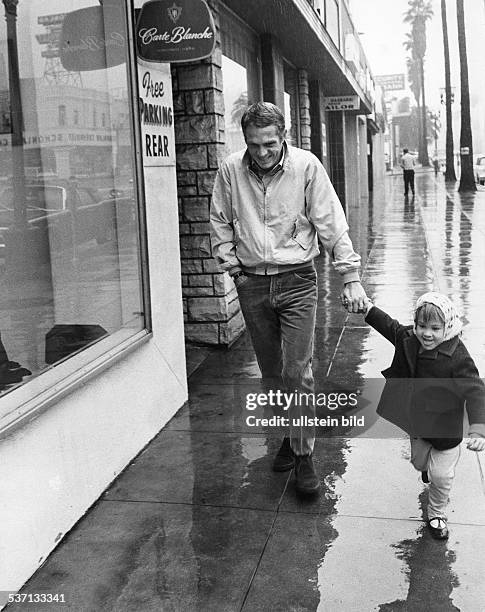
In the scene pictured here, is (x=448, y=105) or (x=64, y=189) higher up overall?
(x=448, y=105)

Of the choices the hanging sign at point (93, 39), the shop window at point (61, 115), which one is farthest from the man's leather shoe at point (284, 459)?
the hanging sign at point (93, 39)

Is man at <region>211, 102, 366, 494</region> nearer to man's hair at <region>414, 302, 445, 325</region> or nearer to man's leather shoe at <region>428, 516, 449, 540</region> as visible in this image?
man's hair at <region>414, 302, 445, 325</region>

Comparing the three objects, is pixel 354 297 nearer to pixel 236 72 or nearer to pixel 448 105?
pixel 236 72

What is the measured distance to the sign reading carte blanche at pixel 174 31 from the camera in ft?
16.7

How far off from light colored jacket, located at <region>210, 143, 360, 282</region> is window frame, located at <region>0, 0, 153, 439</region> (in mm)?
881

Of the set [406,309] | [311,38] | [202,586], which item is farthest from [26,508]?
[311,38]

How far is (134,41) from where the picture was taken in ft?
16.5

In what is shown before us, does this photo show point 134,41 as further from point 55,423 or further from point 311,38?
point 311,38

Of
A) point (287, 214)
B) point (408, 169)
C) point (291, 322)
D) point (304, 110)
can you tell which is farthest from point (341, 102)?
point (291, 322)

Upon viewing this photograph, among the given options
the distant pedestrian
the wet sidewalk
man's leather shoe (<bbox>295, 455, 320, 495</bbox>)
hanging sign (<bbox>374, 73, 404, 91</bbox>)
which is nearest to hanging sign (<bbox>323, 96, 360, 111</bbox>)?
the distant pedestrian

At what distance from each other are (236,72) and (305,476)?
5827mm

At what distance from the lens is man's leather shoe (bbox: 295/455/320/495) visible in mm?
4035

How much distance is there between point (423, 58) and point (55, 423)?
98583mm

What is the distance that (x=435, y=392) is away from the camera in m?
3.62
